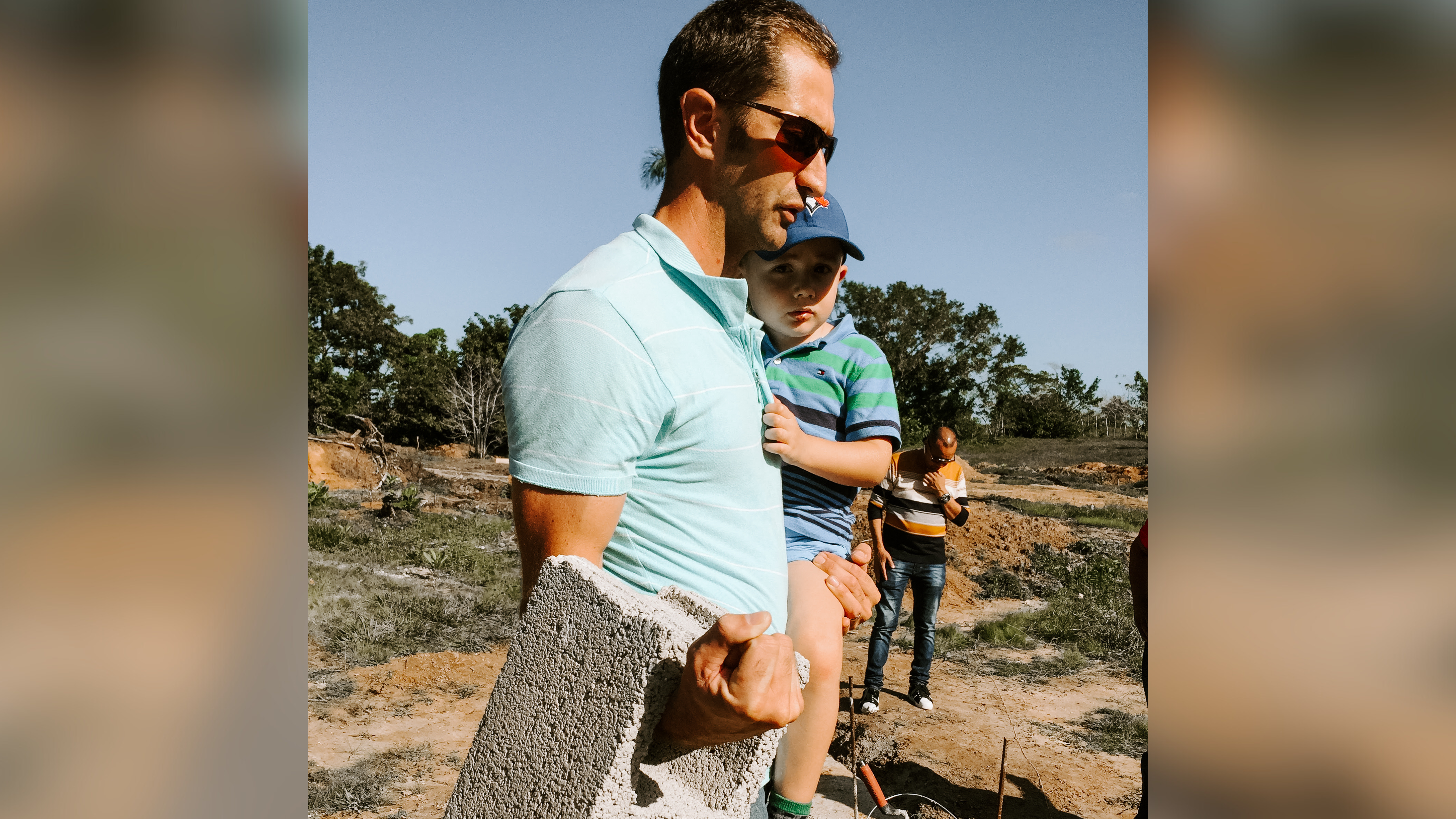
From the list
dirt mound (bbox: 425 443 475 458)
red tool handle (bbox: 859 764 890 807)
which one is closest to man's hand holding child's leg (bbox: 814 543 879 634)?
red tool handle (bbox: 859 764 890 807)

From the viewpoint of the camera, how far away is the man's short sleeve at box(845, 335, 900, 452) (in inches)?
85.8

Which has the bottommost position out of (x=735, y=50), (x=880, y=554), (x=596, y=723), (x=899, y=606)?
(x=899, y=606)

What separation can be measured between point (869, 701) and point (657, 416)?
625 centimetres

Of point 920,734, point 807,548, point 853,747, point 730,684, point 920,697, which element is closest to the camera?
point 730,684

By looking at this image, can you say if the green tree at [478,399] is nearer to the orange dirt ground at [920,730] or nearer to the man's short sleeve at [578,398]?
the orange dirt ground at [920,730]

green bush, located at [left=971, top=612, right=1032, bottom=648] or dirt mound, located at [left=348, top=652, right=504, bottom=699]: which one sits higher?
green bush, located at [left=971, top=612, right=1032, bottom=648]

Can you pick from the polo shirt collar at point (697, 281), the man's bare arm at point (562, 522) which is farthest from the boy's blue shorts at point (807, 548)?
the man's bare arm at point (562, 522)

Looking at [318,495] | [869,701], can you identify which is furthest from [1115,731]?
[318,495]

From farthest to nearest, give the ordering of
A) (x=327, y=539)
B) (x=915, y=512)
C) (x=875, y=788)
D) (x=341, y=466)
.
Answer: (x=341, y=466) → (x=327, y=539) → (x=915, y=512) → (x=875, y=788)

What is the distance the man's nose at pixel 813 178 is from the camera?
1.30m

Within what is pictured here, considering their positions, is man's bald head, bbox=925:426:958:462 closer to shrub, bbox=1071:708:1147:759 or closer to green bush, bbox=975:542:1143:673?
shrub, bbox=1071:708:1147:759

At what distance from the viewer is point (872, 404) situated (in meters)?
2.23

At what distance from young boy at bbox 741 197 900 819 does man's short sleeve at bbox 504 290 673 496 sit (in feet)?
1.56

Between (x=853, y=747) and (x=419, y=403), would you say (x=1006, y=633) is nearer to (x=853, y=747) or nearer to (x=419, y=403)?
(x=853, y=747)
